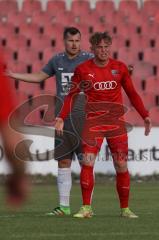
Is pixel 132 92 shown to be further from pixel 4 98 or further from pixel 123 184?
pixel 4 98

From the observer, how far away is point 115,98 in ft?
26.7

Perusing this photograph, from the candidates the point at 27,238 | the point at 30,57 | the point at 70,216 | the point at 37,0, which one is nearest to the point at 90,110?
the point at 70,216

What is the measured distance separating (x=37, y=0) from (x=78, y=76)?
1684 cm

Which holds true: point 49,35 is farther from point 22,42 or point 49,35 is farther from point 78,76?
point 78,76

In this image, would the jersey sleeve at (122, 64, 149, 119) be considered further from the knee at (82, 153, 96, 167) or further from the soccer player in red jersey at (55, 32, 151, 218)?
the knee at (82, 153, 96, 167)

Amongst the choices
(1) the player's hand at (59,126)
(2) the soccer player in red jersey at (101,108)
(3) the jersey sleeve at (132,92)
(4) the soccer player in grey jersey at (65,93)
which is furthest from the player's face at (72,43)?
(1) the player's hand at (59,126)

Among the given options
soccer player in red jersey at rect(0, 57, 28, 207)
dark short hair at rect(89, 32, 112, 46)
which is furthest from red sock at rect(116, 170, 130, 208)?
soccer player in red jersey at rect(0, 57, 28, 207)

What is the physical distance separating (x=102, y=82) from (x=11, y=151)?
16.9ft

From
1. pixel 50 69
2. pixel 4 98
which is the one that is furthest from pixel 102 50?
pixel 4 98

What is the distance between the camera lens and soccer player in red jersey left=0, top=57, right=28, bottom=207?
3008 mm

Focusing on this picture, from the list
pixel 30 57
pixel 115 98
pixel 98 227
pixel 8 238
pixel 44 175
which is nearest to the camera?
pixel 8 238

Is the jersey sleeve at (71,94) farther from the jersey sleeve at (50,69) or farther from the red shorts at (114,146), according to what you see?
the jersey sleeve at (50,69)

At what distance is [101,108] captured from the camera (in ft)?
26.6

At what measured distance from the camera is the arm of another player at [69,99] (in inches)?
321
